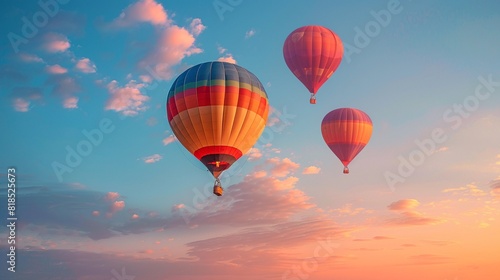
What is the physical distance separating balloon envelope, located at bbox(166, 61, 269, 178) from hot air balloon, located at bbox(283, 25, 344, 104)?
1006 cm

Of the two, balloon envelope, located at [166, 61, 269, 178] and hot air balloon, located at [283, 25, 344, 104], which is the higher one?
hot air balloon, located at [283, 25, 344, 104]

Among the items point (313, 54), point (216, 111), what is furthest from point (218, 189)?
point (313, 54)

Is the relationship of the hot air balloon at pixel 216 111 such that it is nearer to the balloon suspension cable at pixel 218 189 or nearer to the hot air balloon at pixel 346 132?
the balloon suspension cable at pixel 218 189

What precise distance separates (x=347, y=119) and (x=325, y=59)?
677 cm

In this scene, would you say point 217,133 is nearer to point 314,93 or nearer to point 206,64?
point 206,64

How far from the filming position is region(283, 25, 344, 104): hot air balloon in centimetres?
4522

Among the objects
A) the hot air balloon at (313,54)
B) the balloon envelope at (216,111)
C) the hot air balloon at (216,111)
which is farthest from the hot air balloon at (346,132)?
the hot air balloon at (216,111)

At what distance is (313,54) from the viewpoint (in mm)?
45125

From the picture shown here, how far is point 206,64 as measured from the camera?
3609 centimetres

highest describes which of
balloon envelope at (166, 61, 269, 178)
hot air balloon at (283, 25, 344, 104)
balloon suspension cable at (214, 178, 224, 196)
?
hot air balloon at (283, 25, 344, 104)

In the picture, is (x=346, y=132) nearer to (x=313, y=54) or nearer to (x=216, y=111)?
(x=313, y=54)

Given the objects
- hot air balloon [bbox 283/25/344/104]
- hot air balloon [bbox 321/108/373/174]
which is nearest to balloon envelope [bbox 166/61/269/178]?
hot air balloon [bbox 283/25/344/104]

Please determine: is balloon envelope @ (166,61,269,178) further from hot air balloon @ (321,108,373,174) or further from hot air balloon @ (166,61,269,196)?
hot air balloon @ (321,108,373,174)

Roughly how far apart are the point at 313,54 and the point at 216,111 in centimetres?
1415
